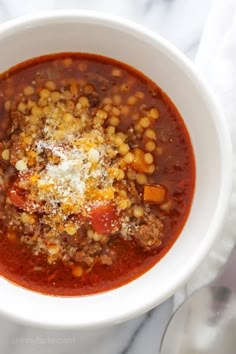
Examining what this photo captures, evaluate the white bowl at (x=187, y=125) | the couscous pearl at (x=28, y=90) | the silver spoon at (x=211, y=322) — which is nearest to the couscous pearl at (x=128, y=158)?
the white bowl at (x=187, y=125)

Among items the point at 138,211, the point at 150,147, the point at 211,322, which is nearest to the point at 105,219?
the point at 138,211

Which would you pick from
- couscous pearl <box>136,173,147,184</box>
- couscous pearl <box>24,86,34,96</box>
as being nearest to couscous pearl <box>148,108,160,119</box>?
couscous pearl <box>136,173,147,184</box>

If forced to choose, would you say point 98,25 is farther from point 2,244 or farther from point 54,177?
point 2,244

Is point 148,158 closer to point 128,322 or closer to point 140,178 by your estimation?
point 140,178

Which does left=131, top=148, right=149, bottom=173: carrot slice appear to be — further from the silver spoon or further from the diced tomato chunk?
the silver spoon

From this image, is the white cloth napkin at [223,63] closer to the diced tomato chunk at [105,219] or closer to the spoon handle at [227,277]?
the spoon handle at [227,277]

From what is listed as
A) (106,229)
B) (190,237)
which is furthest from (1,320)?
(190,237)
